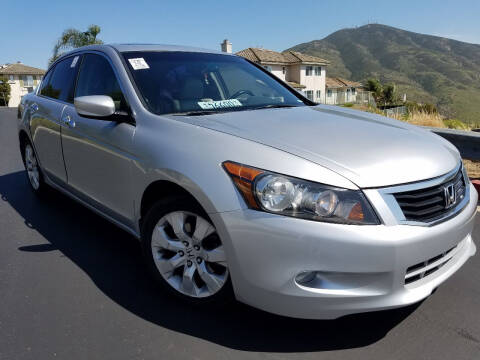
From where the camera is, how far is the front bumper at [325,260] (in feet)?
6.18

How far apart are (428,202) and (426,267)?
0.33 meters

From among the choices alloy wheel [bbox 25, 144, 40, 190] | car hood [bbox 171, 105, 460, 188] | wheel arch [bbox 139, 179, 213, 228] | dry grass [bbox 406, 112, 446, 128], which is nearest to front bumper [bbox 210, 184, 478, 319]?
wheel arch [bbox 139, 179, 213, 228]

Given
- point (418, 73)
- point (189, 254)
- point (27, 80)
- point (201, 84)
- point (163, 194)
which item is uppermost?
point (418, 73)

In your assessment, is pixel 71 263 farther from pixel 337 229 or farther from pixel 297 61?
pixel 297 61

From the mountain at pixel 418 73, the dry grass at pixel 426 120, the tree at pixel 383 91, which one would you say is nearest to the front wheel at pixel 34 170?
the dry grass at pixel 426 120

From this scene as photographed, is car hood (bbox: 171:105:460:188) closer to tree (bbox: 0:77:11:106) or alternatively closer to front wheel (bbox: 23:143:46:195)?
front wheel (bbox: 23:143:46:195)

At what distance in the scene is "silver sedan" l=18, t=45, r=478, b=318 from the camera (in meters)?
1.93

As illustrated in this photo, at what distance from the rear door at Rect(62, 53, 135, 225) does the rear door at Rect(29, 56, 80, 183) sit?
0.17 metres

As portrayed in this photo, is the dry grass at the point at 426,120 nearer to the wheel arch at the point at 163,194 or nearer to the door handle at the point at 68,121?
the door handle at the point at 68,121

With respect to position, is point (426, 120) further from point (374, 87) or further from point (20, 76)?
point (20, 76)

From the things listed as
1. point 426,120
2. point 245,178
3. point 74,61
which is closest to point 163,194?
point 245,178

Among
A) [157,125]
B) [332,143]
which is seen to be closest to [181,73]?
[157,125]

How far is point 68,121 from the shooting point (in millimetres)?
3455

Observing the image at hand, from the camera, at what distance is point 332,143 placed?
7.39 feet
